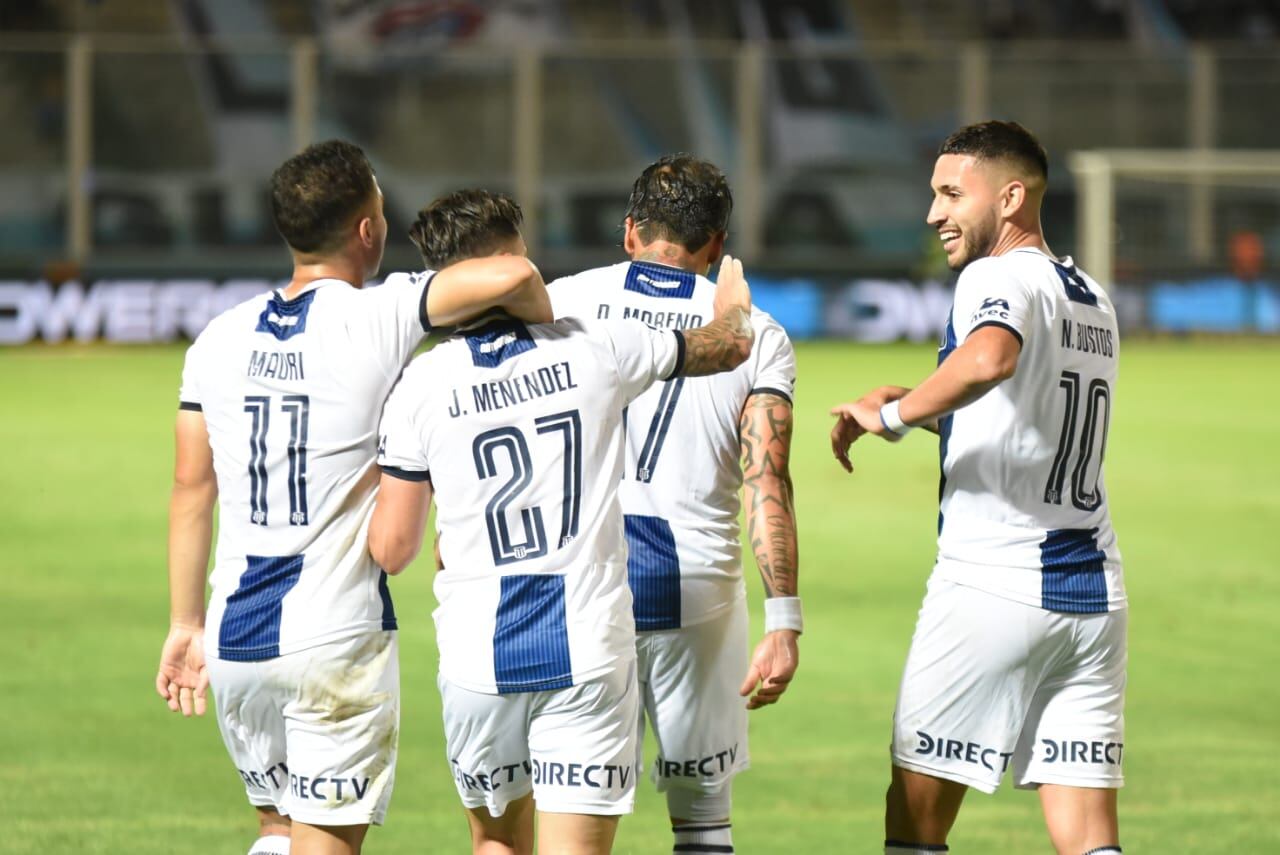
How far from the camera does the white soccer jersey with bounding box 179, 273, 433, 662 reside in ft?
12.6

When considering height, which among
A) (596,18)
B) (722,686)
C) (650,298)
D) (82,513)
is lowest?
(82,513)

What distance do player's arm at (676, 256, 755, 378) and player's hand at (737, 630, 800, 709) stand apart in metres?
0.69

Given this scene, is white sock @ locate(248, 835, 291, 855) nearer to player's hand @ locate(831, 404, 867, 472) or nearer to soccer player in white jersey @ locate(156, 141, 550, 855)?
soccer player in white jersey @ locate(156, 141, 550, 855)

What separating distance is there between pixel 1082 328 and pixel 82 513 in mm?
8944

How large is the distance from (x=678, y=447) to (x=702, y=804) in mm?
916

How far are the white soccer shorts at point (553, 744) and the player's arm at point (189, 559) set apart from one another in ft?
2.20

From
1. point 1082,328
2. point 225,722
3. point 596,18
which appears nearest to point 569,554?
point 225,722

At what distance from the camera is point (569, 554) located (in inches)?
148

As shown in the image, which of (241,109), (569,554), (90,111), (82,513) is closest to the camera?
(569,554)

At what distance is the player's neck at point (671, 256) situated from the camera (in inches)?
169

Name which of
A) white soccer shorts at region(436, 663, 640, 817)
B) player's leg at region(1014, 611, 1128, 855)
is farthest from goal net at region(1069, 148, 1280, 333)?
white soccer shorts at region(436, 663, 640, 817)

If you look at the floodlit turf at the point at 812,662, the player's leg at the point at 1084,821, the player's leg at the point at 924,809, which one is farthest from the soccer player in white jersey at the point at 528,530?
the floodlit turf at the point at 812,662

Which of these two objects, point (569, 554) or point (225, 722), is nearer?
point (569, 554)

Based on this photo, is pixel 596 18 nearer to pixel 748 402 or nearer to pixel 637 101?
pixel 637 101
